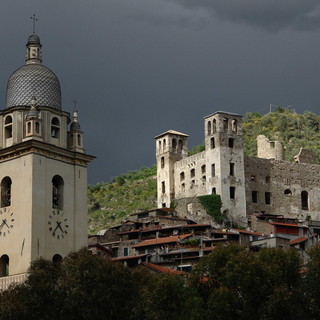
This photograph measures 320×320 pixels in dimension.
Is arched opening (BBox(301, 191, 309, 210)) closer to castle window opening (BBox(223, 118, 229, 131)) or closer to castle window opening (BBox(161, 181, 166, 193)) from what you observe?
castle window opening (BBox(223, 118, 229, 131))

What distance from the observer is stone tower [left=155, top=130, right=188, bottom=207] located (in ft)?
358

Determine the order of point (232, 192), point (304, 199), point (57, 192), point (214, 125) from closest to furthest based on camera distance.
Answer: point (57, 192) → point (232, 192) → point (214, 125) → point (304, 199)

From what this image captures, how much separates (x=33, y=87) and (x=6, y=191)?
5954 mm

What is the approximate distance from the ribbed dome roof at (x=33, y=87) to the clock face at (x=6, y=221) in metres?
6.07

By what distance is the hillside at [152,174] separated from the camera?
123m

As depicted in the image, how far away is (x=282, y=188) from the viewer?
351ft

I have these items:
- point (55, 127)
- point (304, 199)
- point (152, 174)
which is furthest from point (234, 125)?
point (55, 127)

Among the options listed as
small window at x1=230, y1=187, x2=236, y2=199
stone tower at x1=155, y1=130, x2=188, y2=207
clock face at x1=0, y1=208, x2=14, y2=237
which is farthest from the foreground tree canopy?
stone tower at x1=155, y1=130, x2=188, y2=207

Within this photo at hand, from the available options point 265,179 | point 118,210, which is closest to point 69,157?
point 265,179

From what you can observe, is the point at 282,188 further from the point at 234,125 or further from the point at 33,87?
the point at 33,87

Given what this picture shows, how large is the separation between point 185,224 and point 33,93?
4640 cm

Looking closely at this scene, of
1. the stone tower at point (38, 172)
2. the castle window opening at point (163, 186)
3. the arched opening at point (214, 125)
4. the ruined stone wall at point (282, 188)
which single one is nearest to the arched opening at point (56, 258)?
the stone tower at point (38, 172)

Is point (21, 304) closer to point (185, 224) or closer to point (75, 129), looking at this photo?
point (75, 129)

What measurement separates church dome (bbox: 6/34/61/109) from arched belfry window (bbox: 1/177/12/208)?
4221 millimetres
